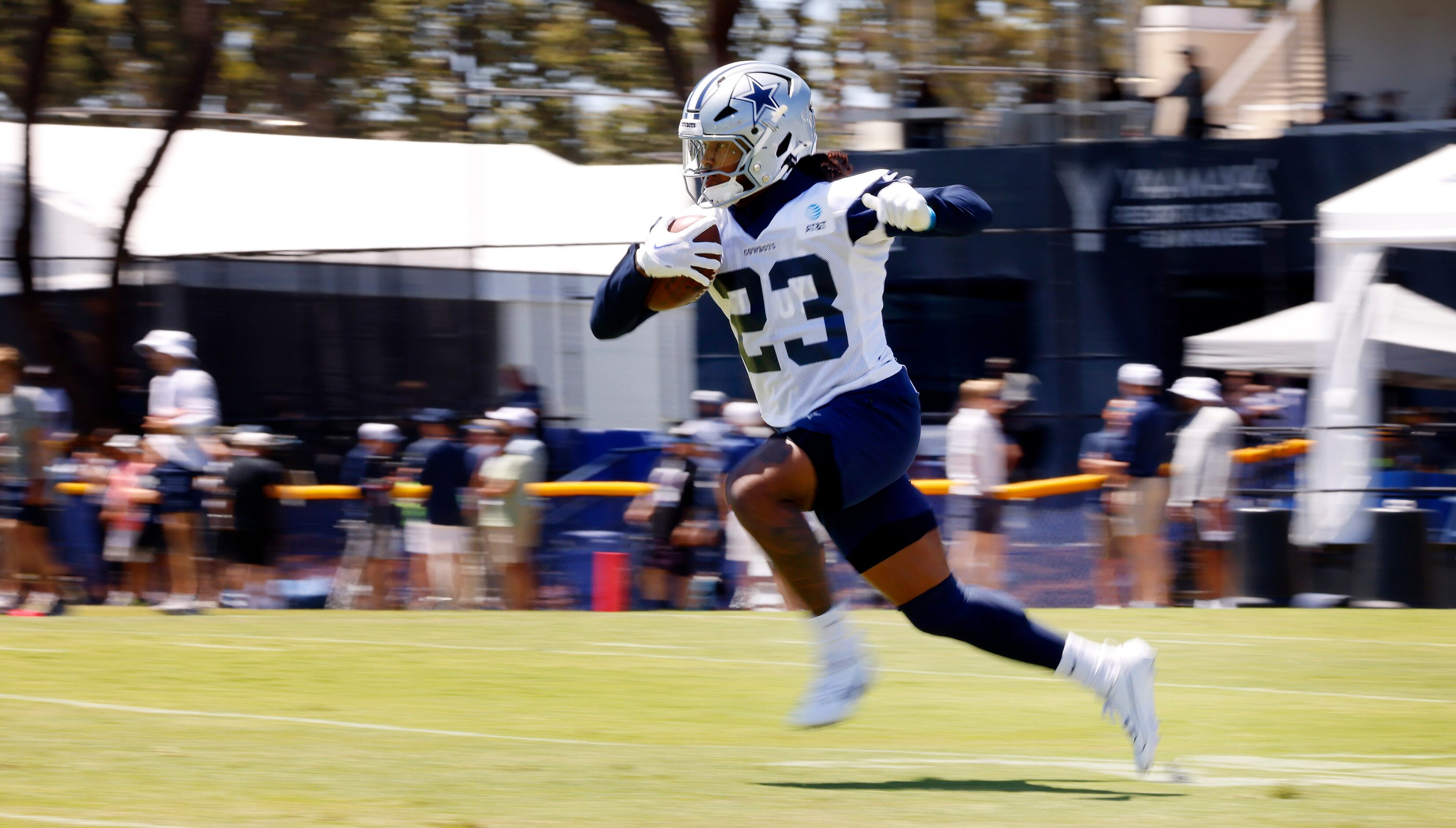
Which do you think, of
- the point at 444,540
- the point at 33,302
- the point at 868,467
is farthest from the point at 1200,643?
the point at 33,302

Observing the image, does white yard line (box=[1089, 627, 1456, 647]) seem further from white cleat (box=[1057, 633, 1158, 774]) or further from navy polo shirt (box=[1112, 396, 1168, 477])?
white cleat (box=[1057, 633, 1158, 774])

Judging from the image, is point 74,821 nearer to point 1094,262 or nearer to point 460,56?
point 1094,262

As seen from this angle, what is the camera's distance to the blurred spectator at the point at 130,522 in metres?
12.7

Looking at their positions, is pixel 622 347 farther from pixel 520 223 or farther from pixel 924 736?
pixel 924 736

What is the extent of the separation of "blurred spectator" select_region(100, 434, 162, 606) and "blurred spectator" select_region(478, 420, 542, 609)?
97.3 inches

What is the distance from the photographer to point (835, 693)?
492cm

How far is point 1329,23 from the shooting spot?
21.1m

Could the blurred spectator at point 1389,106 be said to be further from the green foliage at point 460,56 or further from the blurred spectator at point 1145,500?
the blurred spectator at point 1145,500

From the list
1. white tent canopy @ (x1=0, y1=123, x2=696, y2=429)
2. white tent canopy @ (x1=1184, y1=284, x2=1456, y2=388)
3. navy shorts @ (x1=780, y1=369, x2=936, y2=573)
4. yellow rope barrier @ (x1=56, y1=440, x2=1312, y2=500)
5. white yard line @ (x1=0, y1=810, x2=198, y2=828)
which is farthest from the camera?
white tent canopy @ (x1=0, y1=123, x2=696, y2=429)

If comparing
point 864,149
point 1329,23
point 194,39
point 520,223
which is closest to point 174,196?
point 194,39

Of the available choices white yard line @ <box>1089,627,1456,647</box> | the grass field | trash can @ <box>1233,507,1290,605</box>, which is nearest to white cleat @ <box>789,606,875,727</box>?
the grass field

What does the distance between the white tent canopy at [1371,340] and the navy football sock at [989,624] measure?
365 inches

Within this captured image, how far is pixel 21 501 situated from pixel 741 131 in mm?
8777

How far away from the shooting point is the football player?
15.6 feet
